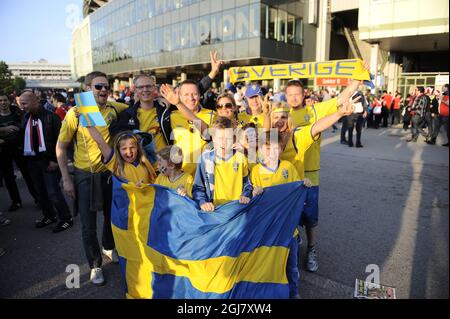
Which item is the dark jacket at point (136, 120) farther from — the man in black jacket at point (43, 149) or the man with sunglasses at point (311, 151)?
the man in black jacket at point (43, 149)

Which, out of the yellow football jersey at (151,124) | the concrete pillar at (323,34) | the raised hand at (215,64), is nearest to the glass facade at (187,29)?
the concrete pillar at (323,34)

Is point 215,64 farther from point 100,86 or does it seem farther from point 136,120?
point 100,86

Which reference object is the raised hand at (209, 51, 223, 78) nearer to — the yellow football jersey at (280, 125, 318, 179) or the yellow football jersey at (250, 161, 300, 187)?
the yellow football jersey at (280, 125, 318, 179)

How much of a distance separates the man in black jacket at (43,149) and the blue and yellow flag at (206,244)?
7.73ft

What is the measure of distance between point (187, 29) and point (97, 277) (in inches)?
1232

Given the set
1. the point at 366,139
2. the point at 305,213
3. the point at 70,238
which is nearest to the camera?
the point at 305,213

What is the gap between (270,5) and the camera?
26562 millimetres

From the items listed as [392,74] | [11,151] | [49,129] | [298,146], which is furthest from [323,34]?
[298,146]

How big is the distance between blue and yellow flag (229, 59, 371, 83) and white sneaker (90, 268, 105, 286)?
13.7ft

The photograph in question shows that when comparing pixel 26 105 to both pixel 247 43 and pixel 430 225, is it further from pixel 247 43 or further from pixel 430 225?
pixel 247 43

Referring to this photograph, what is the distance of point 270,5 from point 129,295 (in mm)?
27635

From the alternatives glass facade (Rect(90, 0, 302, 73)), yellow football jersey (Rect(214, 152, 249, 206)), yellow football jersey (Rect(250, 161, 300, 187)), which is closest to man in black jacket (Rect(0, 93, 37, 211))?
yellow football jersey (Rect(214, 152, 249, 206))

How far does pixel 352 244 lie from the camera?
13.8 ft
